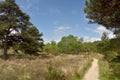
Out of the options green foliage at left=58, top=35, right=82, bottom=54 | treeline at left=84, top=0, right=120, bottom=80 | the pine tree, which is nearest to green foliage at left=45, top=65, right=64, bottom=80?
treeline at left=84, top=0, right=120, bottom=80

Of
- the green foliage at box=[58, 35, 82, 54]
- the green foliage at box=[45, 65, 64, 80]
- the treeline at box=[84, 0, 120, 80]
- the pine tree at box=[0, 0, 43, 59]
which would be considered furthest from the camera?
the green foliage at box=[58, 35, 82, 54]

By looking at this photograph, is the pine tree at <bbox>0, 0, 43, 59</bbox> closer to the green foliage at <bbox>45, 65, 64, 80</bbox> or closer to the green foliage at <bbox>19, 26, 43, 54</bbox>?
the green foliage at <bbox>19, 26, 43, 54</bbox>

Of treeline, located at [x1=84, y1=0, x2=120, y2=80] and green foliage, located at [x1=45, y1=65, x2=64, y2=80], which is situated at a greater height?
treeline, located at [x1=84, y1=0, x2=120, y2=80]

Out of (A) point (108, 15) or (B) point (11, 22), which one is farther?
(B) point (11, 22)

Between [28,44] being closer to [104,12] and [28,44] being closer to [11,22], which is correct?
[11,22]

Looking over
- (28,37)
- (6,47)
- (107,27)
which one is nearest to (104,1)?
(107,27)

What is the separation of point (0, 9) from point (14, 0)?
9.25 feet

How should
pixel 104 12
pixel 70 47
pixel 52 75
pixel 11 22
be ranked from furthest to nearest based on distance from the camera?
pixel 70 47 < pixel 11 22 < pixel 104 12 < pixel 52 75

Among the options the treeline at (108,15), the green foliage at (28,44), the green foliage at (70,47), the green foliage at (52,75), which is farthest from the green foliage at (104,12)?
the green foliage at (70,47)

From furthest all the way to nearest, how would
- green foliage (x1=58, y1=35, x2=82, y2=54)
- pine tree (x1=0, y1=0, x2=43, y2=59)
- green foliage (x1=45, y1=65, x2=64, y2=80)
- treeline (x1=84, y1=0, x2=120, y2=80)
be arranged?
green foliage (x1=58, y1=35, x2=82, y2=54) < pine tree (x1=0, y1=0, x2=43, y2=59) < treeline (x1=84, y1=0, x2=120, y2=80) < green foliage (x1=45, y1=65, x2=64, y2=80)

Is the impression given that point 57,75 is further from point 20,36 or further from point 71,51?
point 71,51

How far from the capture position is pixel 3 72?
32.5 feet

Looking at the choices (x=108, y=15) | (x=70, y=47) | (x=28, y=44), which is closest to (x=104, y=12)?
(x=108, y=15)

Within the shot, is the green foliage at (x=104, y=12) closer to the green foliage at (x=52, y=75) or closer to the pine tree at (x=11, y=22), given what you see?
the green foliage at (x=52, y=75)
